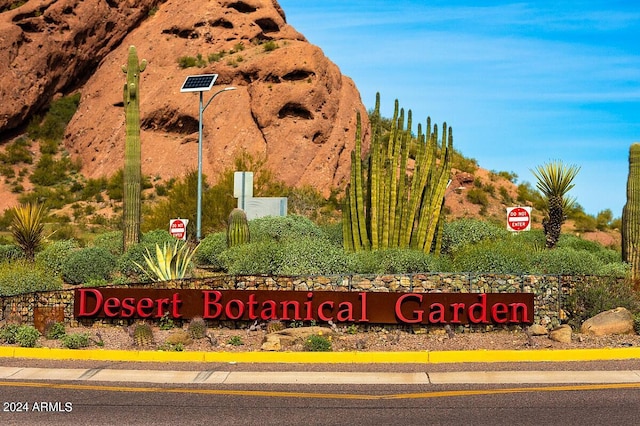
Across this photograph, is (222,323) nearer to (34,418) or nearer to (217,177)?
(34,418)

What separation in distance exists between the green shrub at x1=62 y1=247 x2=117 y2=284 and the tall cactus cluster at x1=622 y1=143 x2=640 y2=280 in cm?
1374

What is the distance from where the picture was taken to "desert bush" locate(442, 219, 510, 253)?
94.3 ft

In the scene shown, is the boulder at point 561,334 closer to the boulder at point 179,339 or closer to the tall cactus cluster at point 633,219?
the tall cactus cluster at point 633,219

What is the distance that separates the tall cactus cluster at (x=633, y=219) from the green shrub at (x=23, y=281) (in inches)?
544

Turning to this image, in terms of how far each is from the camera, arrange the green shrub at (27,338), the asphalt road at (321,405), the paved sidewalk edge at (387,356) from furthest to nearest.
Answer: the green shrub at (27,338) → the paved sidewalk edge at (387,356) → the asphalt road at (321,405)

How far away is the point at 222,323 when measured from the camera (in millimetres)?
18547

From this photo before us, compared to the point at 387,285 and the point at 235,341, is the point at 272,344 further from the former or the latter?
the point at 387,285

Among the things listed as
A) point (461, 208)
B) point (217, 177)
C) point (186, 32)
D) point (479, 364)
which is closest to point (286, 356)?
point (479, 364)

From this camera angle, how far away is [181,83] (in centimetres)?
6431

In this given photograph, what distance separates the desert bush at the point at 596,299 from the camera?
1839cm

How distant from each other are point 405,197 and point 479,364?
10.7 meters

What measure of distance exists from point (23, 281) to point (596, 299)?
12.6m

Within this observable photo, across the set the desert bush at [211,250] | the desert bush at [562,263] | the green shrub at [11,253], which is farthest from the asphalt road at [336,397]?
the green shrub at [11,253]

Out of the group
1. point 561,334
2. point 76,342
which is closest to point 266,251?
point 76,342
